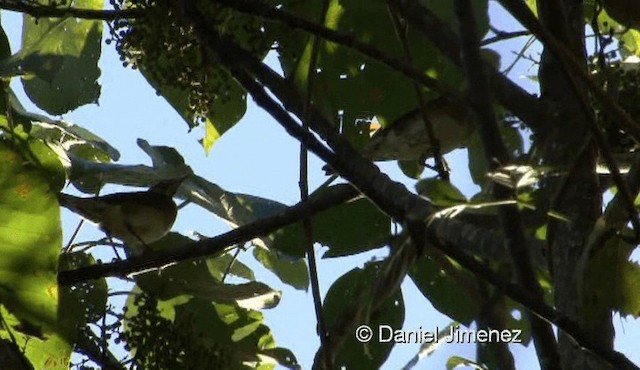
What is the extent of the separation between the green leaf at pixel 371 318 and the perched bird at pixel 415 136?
40cm

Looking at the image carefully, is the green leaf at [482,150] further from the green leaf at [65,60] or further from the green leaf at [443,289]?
the green leaf at [65,60]

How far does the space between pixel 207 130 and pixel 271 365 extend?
0.68 metres

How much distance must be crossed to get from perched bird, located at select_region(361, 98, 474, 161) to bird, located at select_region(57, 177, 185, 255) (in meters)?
0.53

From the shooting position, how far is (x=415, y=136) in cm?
273

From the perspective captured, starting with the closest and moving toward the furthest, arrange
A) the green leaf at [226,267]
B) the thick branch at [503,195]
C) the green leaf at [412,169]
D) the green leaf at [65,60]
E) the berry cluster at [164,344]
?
the thick branch at [503,195] < the berry cluster at [164,344] < the green leaf at [65,60] < the green leaf at [412,169] < the green leaf at [226,267]

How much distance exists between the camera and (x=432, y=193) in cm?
158

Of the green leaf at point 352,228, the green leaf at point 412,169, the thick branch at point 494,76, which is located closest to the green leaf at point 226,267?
the green leaf at point 412,169

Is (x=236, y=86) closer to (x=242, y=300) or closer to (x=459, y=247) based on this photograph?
(x=242, y=300)

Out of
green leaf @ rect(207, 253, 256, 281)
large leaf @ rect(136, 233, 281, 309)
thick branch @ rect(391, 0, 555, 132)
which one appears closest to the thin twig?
thick branch @ rect(391, 0, 555, 132)

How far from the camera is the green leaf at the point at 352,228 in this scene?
7.47 ft

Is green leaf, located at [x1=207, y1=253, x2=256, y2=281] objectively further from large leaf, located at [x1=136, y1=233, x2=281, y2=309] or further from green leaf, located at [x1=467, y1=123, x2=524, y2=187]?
green leaf, located at [x1=467, y1=123, x2=524, y2=187]

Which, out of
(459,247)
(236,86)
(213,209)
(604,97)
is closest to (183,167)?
(213,209)

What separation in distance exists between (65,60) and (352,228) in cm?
90

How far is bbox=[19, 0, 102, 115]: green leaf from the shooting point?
8.63 feet
